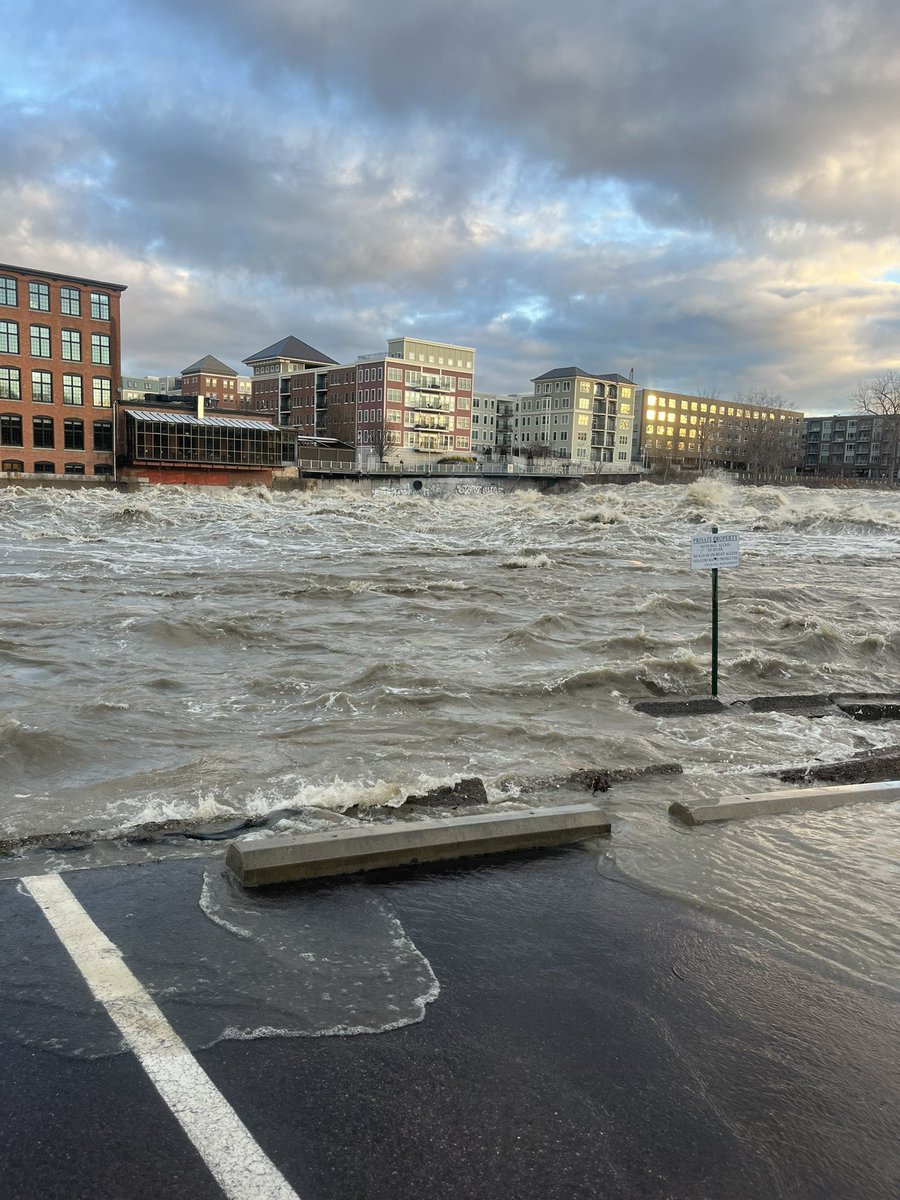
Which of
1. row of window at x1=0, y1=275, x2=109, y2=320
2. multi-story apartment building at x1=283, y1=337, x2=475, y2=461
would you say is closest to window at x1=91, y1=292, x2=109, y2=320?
row of window at x1=0, y1=275, x2=109, y2=320

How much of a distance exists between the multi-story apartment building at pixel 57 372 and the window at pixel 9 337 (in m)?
0.08

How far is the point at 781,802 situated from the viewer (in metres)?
6.13

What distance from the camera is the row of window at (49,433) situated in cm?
6525

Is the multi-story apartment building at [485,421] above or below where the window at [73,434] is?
above

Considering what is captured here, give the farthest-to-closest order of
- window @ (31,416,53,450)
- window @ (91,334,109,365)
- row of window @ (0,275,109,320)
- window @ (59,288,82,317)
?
window @ (91,334,109,365) → window @ (59,288,82,317) → window @ (31,416,53,450) → row of window @ (0,275,109,320)

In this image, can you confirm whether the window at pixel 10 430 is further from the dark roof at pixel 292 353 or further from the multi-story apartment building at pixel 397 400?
the dark roof at pixel 292 353

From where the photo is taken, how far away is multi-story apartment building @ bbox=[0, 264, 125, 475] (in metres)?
65.3

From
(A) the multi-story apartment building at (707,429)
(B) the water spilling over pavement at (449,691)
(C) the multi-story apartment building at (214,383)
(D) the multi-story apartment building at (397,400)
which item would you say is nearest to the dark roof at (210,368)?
(C) the multi-story apartment building at (214,383)

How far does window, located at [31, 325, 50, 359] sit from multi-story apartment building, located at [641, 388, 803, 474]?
102 meters

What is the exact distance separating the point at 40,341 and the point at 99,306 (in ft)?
18.3

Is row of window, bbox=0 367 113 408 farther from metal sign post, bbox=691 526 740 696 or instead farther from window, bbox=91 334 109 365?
metal sign post, bbox=691 526 740 696

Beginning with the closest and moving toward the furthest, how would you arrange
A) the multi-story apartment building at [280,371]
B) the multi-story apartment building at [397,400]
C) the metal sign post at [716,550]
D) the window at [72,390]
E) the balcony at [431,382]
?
1. the metal sign post at [716,550]
2. the window at [72,390]
3. the multi-story apartment building at [397,400]
4. the balcony at [431,382]
5. the multi-story apartment building at [280,371]

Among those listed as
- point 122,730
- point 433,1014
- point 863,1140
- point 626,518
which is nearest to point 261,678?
point 122,730

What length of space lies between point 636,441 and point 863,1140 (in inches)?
6962
